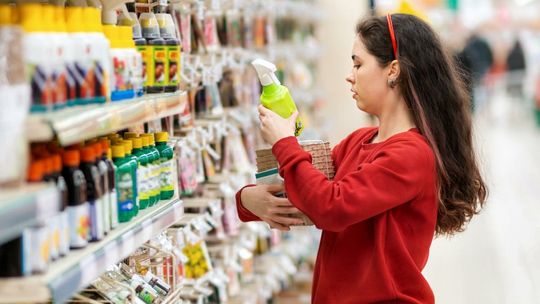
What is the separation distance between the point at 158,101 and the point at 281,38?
16.4 ft

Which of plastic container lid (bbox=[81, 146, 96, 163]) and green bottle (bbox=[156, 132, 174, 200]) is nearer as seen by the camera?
plastic container lid (bbox=[81, 146, 96, 163])

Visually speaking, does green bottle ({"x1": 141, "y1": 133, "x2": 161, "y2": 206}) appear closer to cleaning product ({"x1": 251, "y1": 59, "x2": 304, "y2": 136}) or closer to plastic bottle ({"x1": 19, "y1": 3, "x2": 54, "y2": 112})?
cleaning product ({"x1": 251, "y1": 59, "x2": 304, "y2": 136})

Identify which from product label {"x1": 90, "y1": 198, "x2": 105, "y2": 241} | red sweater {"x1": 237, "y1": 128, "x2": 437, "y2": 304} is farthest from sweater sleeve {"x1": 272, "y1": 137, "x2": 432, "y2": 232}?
product label {"x1": 90, "y1": 198, "x2": 105, "y2": 241}

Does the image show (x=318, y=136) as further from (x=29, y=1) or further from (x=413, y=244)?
→ (x=29, y=1)

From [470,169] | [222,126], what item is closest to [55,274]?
[470,169]

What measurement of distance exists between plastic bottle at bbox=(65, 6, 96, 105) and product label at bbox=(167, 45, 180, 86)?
77cm

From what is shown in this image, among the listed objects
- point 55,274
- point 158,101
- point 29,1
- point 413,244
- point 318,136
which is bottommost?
point 318,136

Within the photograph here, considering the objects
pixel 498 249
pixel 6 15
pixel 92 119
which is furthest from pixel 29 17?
pixel 498 249

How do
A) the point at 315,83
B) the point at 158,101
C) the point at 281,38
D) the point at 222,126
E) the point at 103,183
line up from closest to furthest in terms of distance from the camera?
the point at 103,183
the point at 158,101
the point at 222,126
the point at 281,38
the point at 315,83

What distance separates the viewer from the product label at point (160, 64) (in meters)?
2.96

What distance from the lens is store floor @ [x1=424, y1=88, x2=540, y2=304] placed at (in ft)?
20.1

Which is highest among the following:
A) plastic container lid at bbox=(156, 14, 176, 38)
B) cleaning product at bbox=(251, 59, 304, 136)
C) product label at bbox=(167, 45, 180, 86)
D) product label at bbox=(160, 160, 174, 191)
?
plastic container lid at bbox=(156, 14, 176, 38)

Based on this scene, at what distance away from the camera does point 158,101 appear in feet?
9.22

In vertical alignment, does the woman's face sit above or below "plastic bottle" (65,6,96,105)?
below
